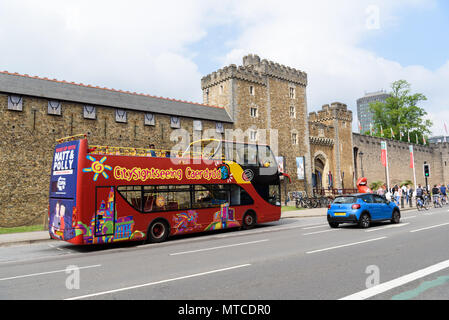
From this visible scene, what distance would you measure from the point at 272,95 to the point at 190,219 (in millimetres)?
23037

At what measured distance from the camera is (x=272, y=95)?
33656 mm

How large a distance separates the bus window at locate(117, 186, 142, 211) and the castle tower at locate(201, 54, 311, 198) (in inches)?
728

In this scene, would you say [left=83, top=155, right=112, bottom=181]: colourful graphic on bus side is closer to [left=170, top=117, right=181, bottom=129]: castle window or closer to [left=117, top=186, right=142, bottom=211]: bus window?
[left=117, top=186, right=142, bottom=211]: bus window

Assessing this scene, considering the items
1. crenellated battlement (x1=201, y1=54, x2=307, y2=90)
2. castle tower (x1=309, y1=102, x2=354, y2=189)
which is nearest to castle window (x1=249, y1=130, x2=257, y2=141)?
crenellated battlement (x1=201, y1=54, x2=307, y2=90)

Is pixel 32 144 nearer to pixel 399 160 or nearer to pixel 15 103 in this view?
pixel 15 103

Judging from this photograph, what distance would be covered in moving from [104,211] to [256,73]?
2493 cm

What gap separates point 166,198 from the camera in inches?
494

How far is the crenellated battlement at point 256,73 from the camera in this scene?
31016mm

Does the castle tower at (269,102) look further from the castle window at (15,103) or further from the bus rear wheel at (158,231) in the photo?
the bus rear wheel at (158,231)

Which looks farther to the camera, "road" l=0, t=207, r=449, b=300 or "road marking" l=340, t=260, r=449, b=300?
"road" l=0, t=207, r=449, b=300

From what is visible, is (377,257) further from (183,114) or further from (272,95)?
(272,95)

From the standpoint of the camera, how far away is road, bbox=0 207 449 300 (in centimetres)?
517

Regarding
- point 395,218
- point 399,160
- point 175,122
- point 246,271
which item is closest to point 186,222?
point 246,271
